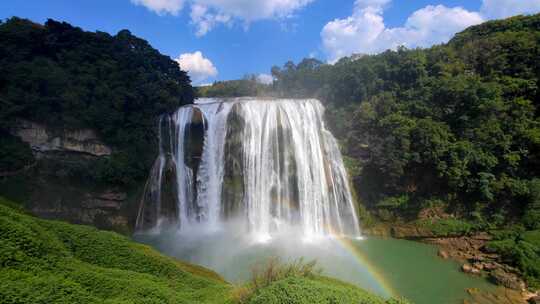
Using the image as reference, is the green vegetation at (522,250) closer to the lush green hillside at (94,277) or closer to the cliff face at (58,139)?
the lush green hillside at (94,277)

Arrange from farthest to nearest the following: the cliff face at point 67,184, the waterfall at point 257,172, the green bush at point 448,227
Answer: the waterfall at point 257,172
the cliff face at point 67,184
the green bush at point 448,227

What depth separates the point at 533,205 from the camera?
14250 millimetres

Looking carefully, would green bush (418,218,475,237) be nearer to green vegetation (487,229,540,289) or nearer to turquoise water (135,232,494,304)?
turquoise water (135,232,494,304)

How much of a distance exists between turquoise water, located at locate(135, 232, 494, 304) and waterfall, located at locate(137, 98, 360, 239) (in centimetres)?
129

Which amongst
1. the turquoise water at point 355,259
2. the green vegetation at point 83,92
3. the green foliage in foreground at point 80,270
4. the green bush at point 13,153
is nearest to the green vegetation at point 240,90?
the green vegetation at point 83,92

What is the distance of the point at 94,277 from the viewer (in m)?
5.31

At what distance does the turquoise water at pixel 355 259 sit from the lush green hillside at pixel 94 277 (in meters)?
4.73

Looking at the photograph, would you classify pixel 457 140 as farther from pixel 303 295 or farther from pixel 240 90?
pixel 240 90

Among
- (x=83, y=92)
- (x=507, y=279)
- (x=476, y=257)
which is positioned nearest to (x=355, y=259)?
(x=476, y=257)

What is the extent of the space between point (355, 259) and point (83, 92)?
16719 millimetres

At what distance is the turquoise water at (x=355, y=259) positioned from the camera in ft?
35.2

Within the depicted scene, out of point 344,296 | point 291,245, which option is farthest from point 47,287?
point 291,245

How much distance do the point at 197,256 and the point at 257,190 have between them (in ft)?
16.2

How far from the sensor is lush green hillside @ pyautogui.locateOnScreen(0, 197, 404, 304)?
445 cm
